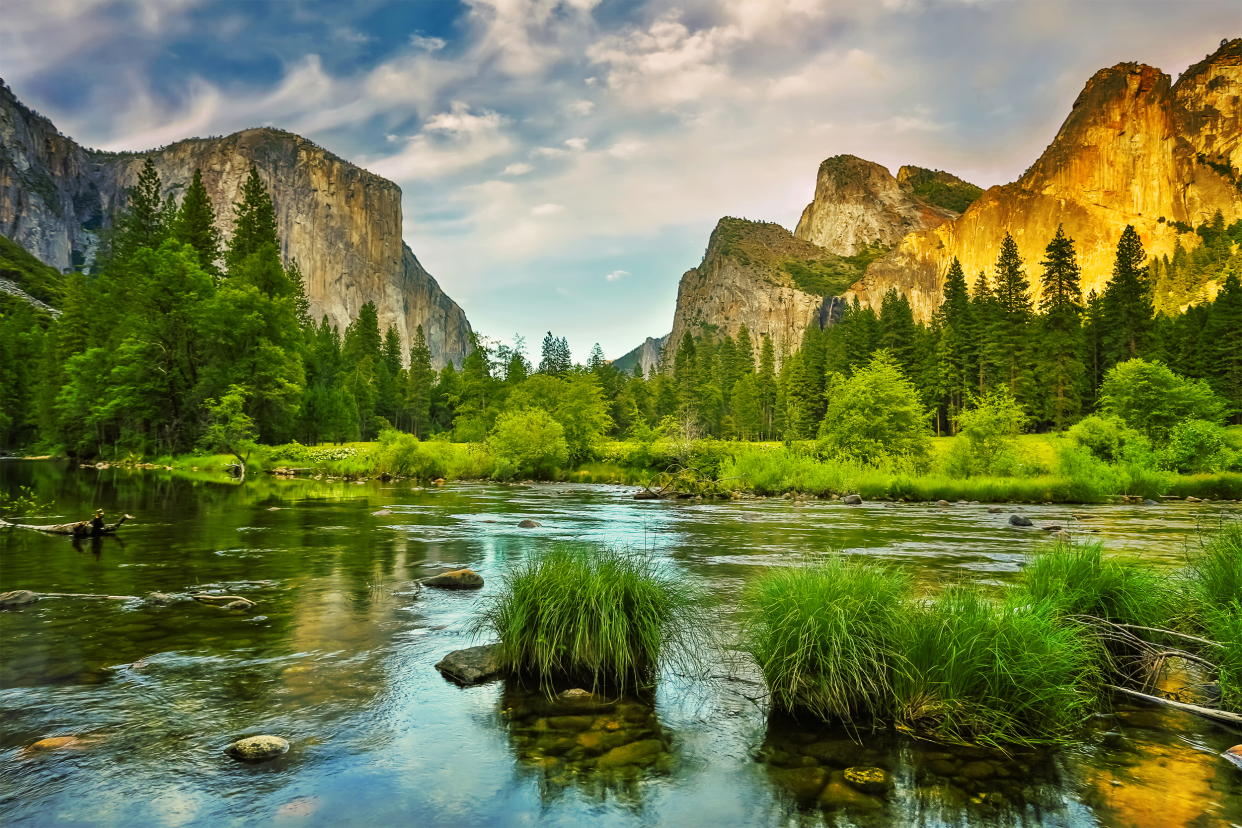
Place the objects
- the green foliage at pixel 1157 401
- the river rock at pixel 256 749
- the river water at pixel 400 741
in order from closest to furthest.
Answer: the river water at pixel 400 741
the river rock at pixel 256 749
the green foliage at pixel 1157 401

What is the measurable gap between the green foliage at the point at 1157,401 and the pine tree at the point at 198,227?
7386cm

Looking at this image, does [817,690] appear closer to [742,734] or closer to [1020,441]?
[742,734]

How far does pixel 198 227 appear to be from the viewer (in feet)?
214

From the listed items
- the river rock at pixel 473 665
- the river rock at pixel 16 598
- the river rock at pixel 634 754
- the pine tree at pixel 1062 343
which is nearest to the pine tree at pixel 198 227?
the river rock at pixel 16 598

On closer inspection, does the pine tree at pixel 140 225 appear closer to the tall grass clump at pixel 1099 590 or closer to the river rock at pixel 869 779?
the tall grass clump at pixel 1099 590

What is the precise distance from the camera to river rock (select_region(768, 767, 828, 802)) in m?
5.12

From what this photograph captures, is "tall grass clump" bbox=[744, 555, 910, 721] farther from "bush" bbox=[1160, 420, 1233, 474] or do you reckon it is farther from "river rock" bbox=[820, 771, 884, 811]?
"bush" bbox=[1160, 420, 1233, 474]

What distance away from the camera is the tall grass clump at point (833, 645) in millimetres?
6152

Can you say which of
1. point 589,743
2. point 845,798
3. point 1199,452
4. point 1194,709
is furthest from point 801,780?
point 1199,452

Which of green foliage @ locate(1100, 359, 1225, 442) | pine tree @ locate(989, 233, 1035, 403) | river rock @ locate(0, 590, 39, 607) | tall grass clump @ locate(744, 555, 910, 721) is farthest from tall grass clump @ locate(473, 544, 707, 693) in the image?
pine tree @ locate(989, 233, 1035, 403)

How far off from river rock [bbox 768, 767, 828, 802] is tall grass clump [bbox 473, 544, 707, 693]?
2109 mm

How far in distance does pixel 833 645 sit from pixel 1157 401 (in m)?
51.3

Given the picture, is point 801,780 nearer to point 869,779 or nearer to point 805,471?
point 869,779

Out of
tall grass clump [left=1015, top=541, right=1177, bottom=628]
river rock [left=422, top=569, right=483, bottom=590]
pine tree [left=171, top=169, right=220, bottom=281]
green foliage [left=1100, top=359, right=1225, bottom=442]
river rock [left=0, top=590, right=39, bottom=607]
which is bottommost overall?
river rock [left=422, top=569, right=483, bottom=590]
